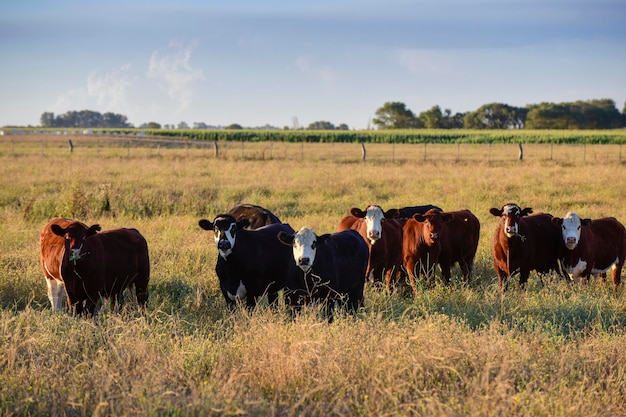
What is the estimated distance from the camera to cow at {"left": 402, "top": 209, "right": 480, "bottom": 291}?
10.4 metres

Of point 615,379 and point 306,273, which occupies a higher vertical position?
point 306,273

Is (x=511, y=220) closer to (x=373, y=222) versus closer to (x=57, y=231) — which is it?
(x=373, y=222)

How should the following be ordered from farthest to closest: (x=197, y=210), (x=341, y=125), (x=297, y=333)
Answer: (x=341, y=125) → (x=197, y=210) → (x=297, y=333)

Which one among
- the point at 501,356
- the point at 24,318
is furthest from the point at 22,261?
the point at 501,356

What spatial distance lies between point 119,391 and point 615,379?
13.2 ft

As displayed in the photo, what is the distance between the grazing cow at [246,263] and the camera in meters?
8.27

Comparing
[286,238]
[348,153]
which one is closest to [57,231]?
[286,238]

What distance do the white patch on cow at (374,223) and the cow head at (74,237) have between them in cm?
377

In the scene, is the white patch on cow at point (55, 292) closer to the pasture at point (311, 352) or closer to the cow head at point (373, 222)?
the pasture at point (311, 352)

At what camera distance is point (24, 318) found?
721 cm

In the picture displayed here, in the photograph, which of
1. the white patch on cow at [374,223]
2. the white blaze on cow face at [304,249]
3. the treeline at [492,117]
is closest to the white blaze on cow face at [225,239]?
the white blaze on cow face at [304,249]

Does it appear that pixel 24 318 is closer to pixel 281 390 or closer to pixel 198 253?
pixel 281 390

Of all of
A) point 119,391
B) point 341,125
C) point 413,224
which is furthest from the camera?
point 341,125

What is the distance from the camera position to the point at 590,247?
10648 mm
